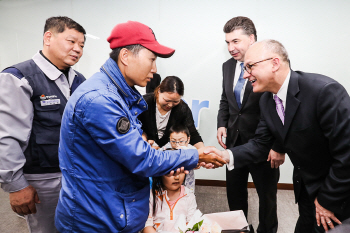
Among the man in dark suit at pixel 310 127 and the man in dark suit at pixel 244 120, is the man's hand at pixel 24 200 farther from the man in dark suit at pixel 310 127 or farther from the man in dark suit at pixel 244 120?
the man in dark suit at pixel 244 120

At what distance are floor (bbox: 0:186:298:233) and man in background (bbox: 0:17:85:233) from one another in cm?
124

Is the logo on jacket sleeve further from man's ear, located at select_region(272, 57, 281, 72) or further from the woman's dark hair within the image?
the woman's dark hair

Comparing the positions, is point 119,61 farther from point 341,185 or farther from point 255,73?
point 341,185

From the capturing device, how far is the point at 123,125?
0.98 meters

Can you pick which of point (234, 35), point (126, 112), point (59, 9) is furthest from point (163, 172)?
point (59, 9)

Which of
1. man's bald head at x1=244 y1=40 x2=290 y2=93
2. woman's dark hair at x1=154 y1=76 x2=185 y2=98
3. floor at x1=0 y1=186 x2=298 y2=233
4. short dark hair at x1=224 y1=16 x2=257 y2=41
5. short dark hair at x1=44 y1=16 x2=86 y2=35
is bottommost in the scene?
floor at x1=0 y1=186 x2=298 y2=233

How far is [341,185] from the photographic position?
3.88 feet

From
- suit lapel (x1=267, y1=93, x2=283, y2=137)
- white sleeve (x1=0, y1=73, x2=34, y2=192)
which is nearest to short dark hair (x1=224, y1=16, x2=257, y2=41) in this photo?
suit lapel (x1=267, y1=93, x2=283, y2=137)

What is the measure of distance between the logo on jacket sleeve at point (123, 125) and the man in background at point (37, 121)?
80cm

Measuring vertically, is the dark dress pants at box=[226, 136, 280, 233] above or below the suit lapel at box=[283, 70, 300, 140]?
below

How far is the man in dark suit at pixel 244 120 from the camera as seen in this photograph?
6.66ft

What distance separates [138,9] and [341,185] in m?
3.17

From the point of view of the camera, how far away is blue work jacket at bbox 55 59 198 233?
3.18 ft

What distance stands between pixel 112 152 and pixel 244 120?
56.5 inches
